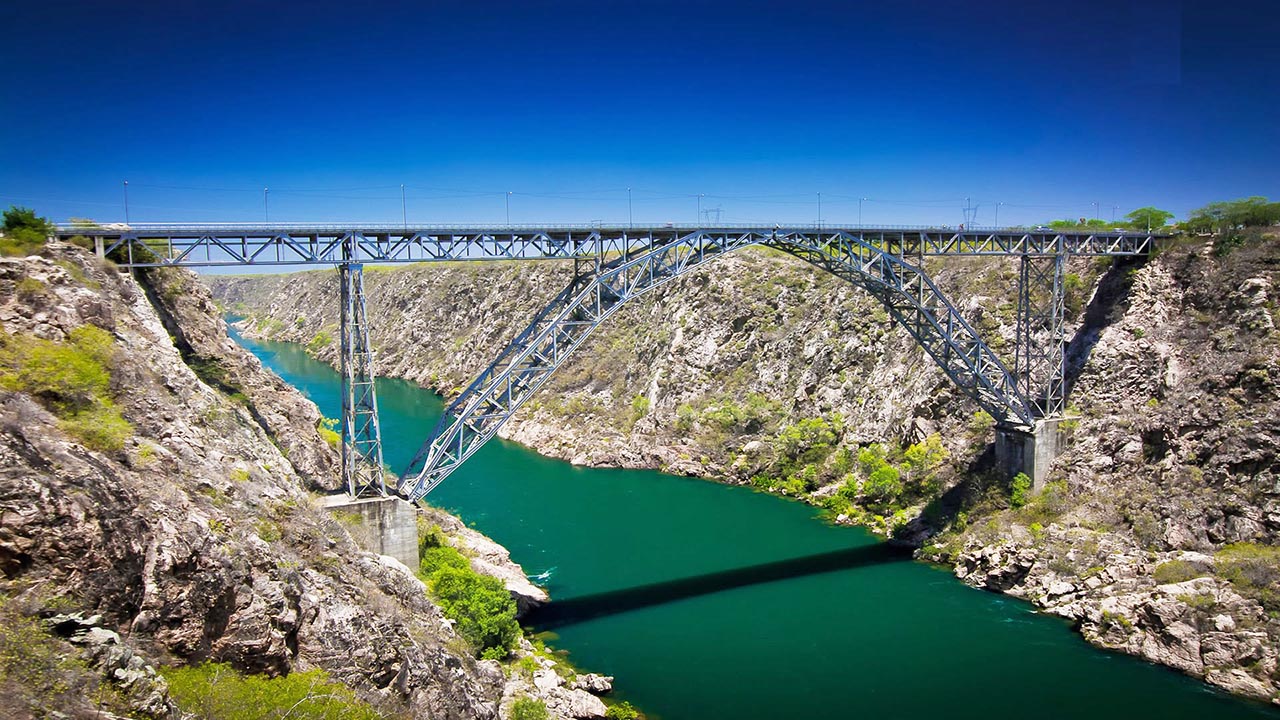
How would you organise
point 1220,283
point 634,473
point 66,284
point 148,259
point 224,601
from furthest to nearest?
point 634,473 → point 1220,283 → point 148,259 → point 66,284 → point 224,601

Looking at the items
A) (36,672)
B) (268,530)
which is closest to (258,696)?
(36,672)

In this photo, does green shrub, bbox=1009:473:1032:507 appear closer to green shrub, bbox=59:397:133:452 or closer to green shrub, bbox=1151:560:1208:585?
green shrub, bbox=1151:560:1208:585

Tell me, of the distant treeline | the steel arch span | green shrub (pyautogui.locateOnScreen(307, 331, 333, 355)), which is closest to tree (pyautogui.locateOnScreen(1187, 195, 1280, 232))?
the distant treeline

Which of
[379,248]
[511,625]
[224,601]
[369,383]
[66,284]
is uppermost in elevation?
[379,248]

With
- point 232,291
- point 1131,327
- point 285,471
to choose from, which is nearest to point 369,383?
point 285,471

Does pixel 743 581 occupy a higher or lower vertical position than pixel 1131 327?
lower

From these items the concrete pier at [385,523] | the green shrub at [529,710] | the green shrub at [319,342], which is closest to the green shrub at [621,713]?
the green shrub at [529,710]

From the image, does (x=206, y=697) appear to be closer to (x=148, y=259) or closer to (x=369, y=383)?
(x=369, y=383)

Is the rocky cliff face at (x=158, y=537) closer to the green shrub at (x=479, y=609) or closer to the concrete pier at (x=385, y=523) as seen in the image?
the green shrub at (x=479, y=609)
